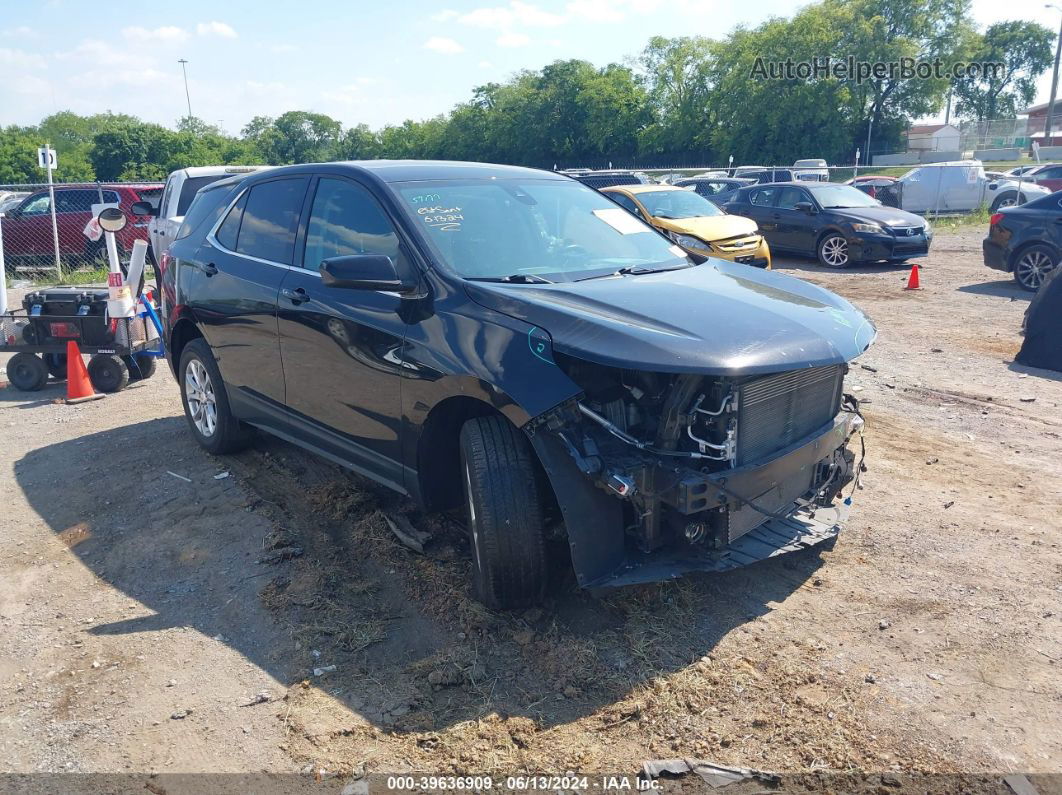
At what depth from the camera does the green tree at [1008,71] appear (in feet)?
269

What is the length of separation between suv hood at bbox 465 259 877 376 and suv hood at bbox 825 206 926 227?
1272 centimetres

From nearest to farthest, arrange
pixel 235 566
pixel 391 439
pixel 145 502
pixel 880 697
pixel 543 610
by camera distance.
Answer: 1. pixel 880 697
2. pixel 543 610
3. pixel 391 439
4. pixel 235 566
5. pixel 145 502

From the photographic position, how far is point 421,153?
219ft

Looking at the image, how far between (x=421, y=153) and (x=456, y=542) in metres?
65.6

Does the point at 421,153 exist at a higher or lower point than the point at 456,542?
higher

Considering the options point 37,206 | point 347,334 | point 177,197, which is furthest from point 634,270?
point 37,206

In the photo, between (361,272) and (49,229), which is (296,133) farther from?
(361,272)

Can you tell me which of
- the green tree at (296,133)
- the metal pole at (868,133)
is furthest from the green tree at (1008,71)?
the green tree at (296,133)

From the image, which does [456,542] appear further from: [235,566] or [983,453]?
[983,453]

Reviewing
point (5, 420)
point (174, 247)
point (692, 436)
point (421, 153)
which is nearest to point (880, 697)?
point (692, 436)

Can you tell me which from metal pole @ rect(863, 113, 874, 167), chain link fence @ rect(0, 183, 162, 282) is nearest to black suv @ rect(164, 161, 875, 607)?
chain link fence @ rect(0, 183, 162, 282)

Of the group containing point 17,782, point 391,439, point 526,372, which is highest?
point 526,372

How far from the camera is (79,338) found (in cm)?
825

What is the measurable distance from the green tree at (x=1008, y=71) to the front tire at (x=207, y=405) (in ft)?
298
